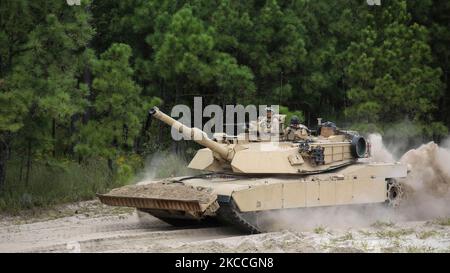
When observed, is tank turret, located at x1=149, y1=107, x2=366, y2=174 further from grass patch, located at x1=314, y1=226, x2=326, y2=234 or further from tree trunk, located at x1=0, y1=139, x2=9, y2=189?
tree trunk, located at x1=0, y1=139, x2=9, y2=189

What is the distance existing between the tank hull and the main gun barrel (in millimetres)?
567

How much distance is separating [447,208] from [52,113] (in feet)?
31.3

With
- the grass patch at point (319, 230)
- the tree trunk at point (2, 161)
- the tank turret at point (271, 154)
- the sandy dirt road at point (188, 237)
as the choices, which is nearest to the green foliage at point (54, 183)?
the tree trunk at point (2, 161)

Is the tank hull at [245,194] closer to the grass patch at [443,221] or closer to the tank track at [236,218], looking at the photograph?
the tank track at [236,218]

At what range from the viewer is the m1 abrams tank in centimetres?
1541

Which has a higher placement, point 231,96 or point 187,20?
point 187,20

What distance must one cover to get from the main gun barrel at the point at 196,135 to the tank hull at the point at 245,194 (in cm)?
57

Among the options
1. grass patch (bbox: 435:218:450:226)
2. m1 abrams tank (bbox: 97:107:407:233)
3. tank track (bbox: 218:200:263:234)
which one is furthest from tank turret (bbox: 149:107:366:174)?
grass patch (bbox: 435:218:450:226)

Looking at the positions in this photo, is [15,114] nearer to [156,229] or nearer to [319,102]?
[156,229]

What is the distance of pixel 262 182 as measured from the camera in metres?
16.0

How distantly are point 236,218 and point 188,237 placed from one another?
978mm

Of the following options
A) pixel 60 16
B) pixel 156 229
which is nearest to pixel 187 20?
pixel 60 16

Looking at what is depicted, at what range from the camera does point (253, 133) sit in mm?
17453

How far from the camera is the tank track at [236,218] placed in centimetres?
1530
